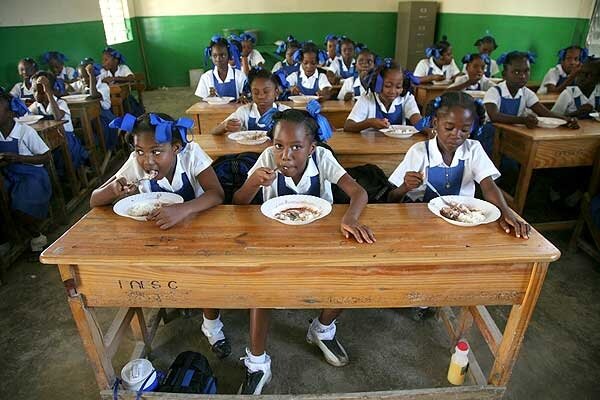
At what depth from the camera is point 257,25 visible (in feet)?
29.9

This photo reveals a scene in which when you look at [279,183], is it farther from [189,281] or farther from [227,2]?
[227,2]

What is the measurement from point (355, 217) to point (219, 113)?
88.5 inches

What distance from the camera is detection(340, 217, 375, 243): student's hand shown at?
49.3 inches

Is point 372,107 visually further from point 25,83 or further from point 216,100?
point 25,83

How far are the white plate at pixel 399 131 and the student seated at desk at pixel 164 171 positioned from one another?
1284 mm

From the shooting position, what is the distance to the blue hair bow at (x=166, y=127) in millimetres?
1498

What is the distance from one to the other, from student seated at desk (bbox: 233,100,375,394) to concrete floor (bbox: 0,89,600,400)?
4.7 inches

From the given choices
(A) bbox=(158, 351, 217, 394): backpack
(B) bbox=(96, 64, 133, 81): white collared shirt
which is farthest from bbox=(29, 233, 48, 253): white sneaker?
(B) bbox=(96, 64, 133, 81): white collared shirt

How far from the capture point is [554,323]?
2.08 metres

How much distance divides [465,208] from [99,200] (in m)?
1.29

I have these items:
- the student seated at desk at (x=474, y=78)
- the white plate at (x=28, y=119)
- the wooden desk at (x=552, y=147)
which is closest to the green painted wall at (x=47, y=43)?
the white plate at (x=28, y=119)

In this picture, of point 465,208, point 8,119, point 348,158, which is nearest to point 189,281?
point 465,208

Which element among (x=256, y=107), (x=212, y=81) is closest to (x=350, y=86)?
(x=212, y=81)

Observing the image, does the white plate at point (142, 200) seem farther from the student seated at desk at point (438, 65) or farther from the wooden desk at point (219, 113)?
the student seated at desk at point (438, 65)
